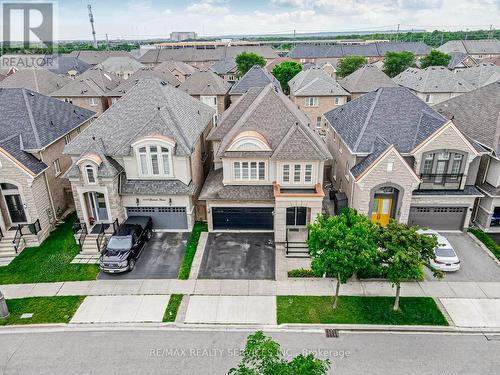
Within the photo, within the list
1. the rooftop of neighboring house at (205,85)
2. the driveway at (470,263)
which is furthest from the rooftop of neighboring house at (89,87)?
the driveway at (470,263)

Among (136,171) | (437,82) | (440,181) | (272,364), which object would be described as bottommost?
(272,364)

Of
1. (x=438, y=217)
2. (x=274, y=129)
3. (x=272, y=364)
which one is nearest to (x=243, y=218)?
(x=274, y=129)

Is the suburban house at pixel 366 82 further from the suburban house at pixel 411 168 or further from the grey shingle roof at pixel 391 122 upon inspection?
the suburban house at pixel 411 168

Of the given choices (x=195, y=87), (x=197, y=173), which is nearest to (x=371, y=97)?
(x=197, y=173)

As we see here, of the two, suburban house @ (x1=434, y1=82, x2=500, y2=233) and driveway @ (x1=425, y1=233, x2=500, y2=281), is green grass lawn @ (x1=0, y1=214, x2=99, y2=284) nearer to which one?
driveway @ (x1=425, y1=233, x2=500, y2=281)

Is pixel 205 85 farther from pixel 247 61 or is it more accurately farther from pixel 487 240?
pixel 487 240

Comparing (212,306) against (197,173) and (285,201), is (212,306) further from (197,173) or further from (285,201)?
(197,173)

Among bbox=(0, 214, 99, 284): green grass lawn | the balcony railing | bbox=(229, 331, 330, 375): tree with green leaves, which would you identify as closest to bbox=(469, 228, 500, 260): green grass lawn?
the balcony railing
